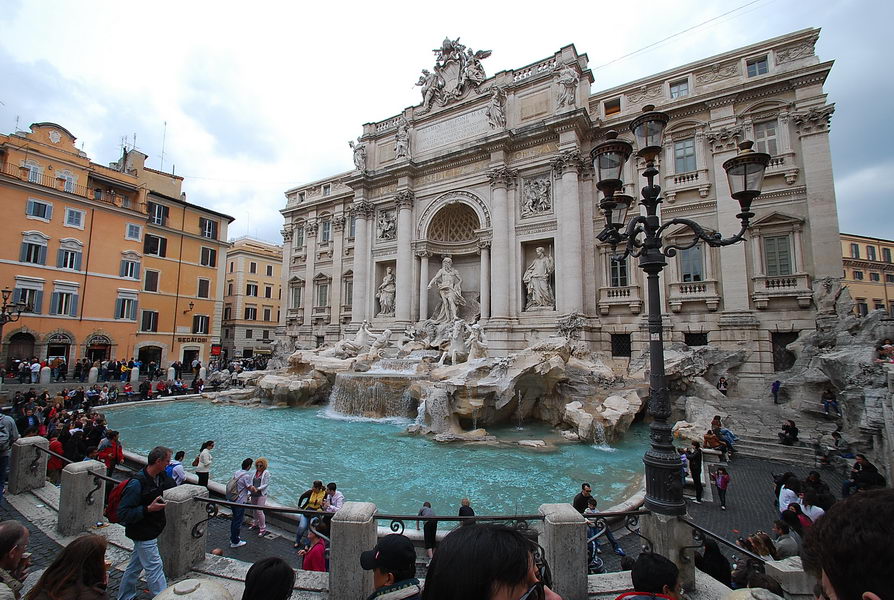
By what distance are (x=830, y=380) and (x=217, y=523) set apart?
15.0 metres

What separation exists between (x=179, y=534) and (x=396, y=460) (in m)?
5.64

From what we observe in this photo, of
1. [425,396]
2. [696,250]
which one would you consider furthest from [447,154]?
[425,396]

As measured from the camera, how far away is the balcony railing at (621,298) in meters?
17.9

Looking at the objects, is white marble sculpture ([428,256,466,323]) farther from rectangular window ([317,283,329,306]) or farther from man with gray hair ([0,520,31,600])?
man with gray hair ([0,520,31,600])

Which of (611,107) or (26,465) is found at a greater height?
(611,107)

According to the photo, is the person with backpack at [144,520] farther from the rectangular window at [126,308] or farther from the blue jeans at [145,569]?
the rectangular window at [126,308]

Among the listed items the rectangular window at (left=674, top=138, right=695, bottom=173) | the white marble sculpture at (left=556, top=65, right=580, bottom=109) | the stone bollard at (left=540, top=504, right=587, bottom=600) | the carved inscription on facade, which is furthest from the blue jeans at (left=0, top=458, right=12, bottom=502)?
Result: the rectangular window at (left=674, top=138, right=695, bottom=173)

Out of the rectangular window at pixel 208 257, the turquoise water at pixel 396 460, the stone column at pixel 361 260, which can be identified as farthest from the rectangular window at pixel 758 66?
the rectangular window at pixel 208 257

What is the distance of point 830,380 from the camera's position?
1110 centimetres

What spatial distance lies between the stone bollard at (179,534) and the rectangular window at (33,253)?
25888 mm

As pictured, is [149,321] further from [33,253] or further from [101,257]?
[33,253]

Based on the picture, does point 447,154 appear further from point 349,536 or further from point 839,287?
point 349,536

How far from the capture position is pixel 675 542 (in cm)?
393

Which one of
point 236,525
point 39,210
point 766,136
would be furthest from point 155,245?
point 766,136
